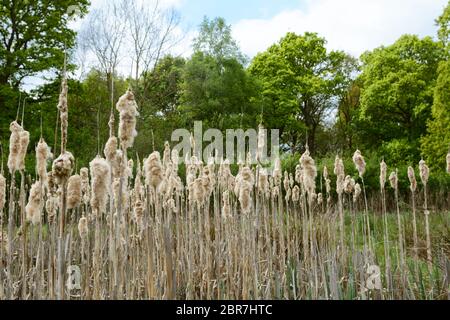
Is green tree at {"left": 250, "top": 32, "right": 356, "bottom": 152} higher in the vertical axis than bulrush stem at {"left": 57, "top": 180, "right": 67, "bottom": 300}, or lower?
higher

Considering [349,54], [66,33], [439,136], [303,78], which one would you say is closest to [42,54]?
[66,33]

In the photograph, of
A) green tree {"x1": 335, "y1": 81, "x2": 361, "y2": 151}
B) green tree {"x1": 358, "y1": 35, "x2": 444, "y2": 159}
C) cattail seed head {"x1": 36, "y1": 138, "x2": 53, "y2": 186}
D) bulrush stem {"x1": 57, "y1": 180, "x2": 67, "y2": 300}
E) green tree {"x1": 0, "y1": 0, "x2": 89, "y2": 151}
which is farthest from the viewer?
green tree {"x1": 335, "y1": 81, "x2": 361, "y2": 151}

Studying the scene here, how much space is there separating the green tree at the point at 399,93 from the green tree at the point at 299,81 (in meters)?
3.40

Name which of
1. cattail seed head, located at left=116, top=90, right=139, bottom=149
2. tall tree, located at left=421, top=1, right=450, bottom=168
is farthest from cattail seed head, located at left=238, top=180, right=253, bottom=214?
tall tree, located at left=421, top=1, right=450, bottom=168

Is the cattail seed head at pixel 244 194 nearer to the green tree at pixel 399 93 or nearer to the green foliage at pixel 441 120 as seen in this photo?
the green foliage at pixel 441 120

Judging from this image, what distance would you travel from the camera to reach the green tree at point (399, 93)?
26045mm

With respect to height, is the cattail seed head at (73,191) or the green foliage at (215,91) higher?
the green foliage at (215,91)

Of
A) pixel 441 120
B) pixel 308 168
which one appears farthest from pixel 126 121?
pixel 441 120

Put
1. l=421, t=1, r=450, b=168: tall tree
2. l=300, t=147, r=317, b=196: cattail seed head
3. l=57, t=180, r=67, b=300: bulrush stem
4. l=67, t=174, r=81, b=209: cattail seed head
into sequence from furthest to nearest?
l=421, t=1, r=450, b=168: tall tree < l=300, t=147, r=317, b=196: cattail seed head < l=67, t=174, r=81, b=209: cattail seed head < l=57, t=180, r=67, b=300: bulrush stem

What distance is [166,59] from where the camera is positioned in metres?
32.7

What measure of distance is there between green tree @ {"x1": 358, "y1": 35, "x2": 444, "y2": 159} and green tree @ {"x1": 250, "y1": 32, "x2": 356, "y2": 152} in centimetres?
340

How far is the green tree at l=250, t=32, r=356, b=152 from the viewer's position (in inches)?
1177

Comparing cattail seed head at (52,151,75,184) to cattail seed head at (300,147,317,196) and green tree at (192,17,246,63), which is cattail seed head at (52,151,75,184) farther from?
green tree at (192,17,246,63)

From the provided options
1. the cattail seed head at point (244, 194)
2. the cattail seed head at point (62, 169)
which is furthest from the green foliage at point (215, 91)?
the cattail seed head at point (62, 169)
